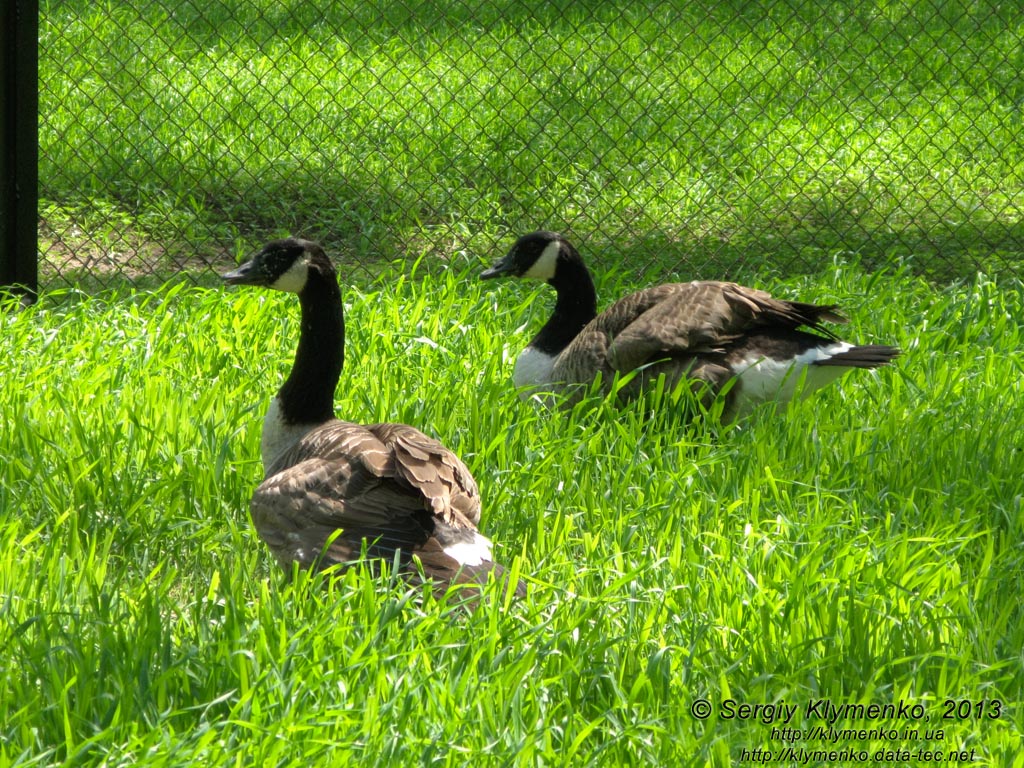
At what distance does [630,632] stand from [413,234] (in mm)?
4646

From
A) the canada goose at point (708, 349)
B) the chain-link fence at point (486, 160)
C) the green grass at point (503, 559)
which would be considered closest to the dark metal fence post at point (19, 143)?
the green grass at point (503, 559)

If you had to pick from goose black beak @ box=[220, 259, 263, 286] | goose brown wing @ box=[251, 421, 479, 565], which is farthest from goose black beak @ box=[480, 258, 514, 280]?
goose brown wing @ box=[251, 421, 479, 565]

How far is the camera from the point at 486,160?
802 cm

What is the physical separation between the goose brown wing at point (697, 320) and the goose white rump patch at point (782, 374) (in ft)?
0.47

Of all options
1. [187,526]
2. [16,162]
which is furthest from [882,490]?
[16,162]

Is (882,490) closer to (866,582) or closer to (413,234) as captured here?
(866,582)

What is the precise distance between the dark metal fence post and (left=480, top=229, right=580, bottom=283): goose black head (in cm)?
207

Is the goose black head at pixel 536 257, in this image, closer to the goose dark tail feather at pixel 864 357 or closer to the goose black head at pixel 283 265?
the goose dark tail feather at pixel 864 357

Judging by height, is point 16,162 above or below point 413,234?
above

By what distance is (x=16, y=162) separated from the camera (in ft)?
18.2

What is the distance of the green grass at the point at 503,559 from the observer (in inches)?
103

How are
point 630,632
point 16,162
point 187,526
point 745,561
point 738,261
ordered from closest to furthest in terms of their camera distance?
1. point 630,632
2. point 745,561
3. point 187,526
4. point 16,162
5. point 738,261

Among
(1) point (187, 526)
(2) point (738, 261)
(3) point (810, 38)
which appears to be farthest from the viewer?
(3) point (810, 38)

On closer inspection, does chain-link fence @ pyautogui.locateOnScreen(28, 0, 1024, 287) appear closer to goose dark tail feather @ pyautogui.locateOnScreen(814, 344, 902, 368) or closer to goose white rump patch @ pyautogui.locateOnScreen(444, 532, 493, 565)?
goose dark tail feather @ pyautogui.locateOnScreen(814, 344, 902, 368)
